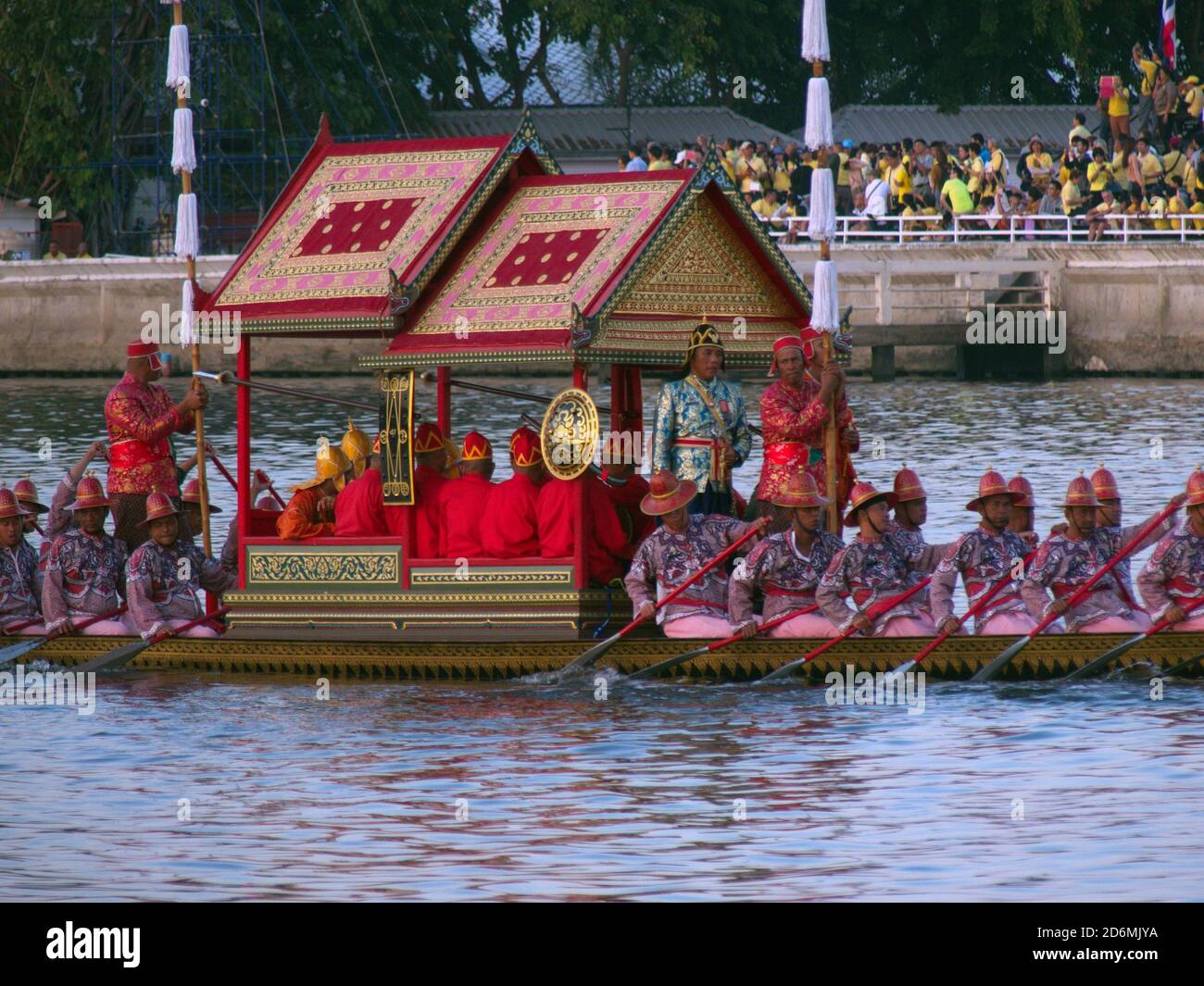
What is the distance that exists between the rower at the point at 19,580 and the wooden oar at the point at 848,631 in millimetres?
5572

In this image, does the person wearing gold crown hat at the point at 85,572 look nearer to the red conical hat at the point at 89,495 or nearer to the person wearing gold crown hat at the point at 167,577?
the red conical hat at the point at 89,495

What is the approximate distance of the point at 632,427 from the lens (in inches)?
716

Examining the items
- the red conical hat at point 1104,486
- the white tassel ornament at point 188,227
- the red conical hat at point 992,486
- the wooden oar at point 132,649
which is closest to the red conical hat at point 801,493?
the red conical hat at point 992,486

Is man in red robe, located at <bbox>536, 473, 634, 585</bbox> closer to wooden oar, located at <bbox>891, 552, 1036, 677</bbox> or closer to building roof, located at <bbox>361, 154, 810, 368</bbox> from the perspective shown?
building roof, located at <bbox>361, 154, 810, 368</bbox>

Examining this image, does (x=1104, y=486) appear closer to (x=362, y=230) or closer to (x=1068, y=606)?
(x=1068, y=606)

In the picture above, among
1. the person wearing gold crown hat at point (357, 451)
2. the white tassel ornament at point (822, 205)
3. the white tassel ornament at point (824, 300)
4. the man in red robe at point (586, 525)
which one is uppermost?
the white tassel ornament at point (822, 205)

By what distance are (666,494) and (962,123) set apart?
109 ft

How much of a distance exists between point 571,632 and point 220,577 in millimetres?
2924

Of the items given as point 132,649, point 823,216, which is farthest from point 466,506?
point 823,216

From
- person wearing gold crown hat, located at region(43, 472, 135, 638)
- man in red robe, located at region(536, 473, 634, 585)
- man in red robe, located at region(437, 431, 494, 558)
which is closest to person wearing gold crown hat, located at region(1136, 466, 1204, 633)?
man in red robe, located at region(536, 473, 634, 585)

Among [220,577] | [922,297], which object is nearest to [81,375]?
[922,297]

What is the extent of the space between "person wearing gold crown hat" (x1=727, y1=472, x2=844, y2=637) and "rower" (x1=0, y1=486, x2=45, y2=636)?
5285 millimetres

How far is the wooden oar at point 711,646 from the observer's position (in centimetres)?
1673

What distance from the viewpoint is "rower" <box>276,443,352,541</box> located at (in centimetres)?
1747
